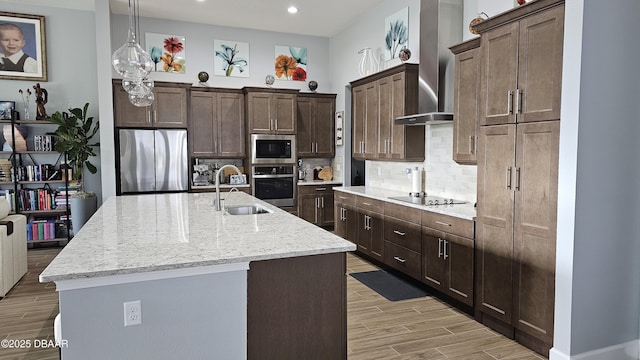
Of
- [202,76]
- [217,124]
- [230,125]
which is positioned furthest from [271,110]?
[202,76]

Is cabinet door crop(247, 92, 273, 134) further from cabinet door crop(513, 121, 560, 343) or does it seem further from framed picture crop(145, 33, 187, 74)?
cabinet door crop(513, 121, 560, 343)

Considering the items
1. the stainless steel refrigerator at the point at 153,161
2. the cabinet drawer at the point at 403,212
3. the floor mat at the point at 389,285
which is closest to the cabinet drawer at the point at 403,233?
the cabinet drawer at the point at 403,212

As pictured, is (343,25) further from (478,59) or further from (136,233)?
(136,233)

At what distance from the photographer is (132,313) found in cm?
189

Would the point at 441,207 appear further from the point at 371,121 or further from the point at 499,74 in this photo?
the point at 371,121

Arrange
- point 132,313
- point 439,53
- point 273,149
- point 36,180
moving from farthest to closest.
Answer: point 273,149 < point 36,180 < point 439,53 < point 132,313

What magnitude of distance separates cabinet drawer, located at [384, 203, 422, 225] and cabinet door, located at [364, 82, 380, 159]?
42.7 inches

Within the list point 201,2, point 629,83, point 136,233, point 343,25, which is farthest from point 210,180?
point 629,83

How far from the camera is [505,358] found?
2873 millimetres

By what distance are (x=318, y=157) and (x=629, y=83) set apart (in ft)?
16.9

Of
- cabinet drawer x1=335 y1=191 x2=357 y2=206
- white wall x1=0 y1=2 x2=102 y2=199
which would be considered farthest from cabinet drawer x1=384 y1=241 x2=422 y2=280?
white wall x1=0 y1=2 x2=102 y2=199

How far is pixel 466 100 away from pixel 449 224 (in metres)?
1.17

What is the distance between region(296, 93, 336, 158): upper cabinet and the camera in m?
7.23

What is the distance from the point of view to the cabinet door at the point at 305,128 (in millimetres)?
7215
